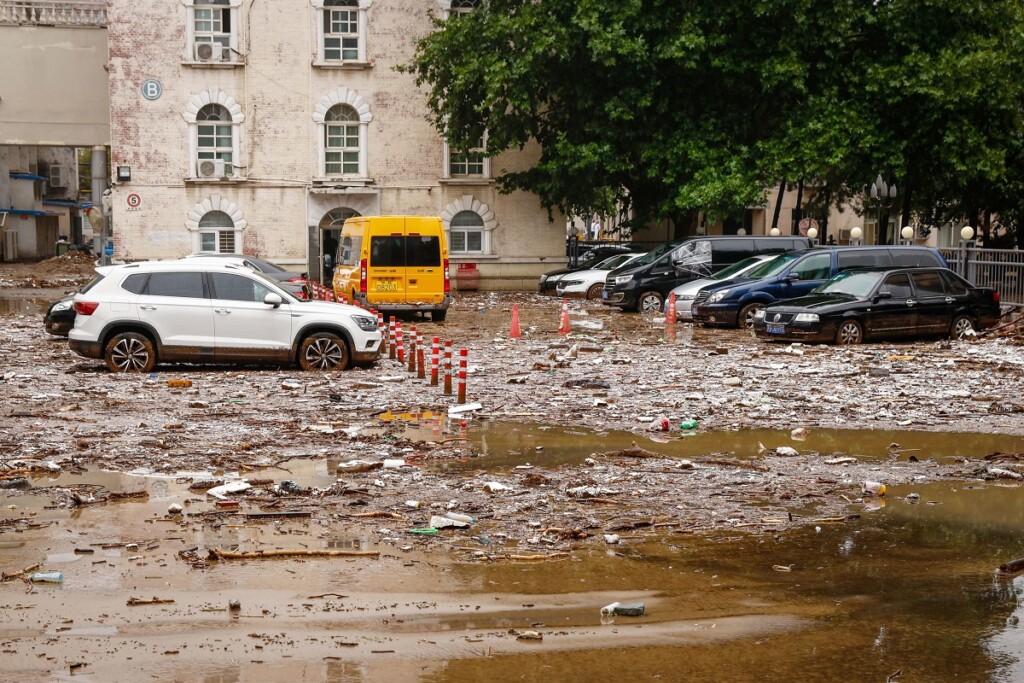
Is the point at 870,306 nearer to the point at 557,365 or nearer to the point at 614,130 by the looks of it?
the point at 557,365

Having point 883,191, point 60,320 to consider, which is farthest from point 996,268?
point 60,320

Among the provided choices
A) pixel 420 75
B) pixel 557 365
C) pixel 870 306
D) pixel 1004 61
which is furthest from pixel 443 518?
pixel 420 75

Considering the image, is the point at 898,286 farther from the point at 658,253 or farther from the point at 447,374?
the point at 447,374

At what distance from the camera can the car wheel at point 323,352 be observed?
18125 millimetres

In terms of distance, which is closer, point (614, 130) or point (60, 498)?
point (60, 498)

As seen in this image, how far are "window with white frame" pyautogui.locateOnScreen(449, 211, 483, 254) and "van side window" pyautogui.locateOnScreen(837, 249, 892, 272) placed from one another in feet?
61.1

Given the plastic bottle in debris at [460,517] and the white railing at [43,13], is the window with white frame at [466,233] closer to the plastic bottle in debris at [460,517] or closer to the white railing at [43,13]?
the white railing at [43,13]

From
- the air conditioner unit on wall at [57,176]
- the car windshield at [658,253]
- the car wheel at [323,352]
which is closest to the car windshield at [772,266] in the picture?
the car windshield at [658,253]

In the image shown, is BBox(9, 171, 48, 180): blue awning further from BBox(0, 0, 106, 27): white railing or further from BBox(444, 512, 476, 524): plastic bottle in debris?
BBox(444, 512, 476, 524): plastic bottle in debris

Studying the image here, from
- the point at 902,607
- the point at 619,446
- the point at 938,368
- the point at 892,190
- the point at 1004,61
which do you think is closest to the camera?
the point at 902,607

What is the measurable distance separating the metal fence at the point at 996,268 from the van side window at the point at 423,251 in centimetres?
1245

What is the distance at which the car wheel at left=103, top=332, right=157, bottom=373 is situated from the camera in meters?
17.7

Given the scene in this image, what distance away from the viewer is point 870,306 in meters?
22.5

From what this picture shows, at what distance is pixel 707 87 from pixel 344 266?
15162 mm
